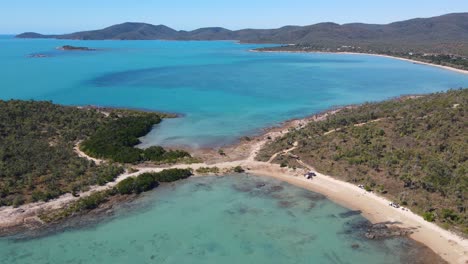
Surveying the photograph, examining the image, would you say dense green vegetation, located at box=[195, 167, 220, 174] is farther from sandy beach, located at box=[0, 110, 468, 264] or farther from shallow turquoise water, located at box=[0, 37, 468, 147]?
shallow turquoise water, located at box=[0, 37, 468, 147]

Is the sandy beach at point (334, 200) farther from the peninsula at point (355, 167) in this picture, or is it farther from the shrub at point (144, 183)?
the shrub at point (144, 183)

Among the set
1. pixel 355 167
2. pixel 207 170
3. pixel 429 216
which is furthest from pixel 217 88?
pixel 429 216

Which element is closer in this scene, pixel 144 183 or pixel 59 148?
pixel 144 183

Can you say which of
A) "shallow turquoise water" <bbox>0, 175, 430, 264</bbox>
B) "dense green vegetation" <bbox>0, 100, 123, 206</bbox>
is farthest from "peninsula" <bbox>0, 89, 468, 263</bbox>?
"shallow turquoise water" <bbox>0, 175, 430, 264</bbox>

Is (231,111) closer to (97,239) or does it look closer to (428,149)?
(428,149)

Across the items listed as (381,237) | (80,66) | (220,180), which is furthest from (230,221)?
(80,66)

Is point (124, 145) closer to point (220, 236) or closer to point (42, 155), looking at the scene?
point (42, 155)
